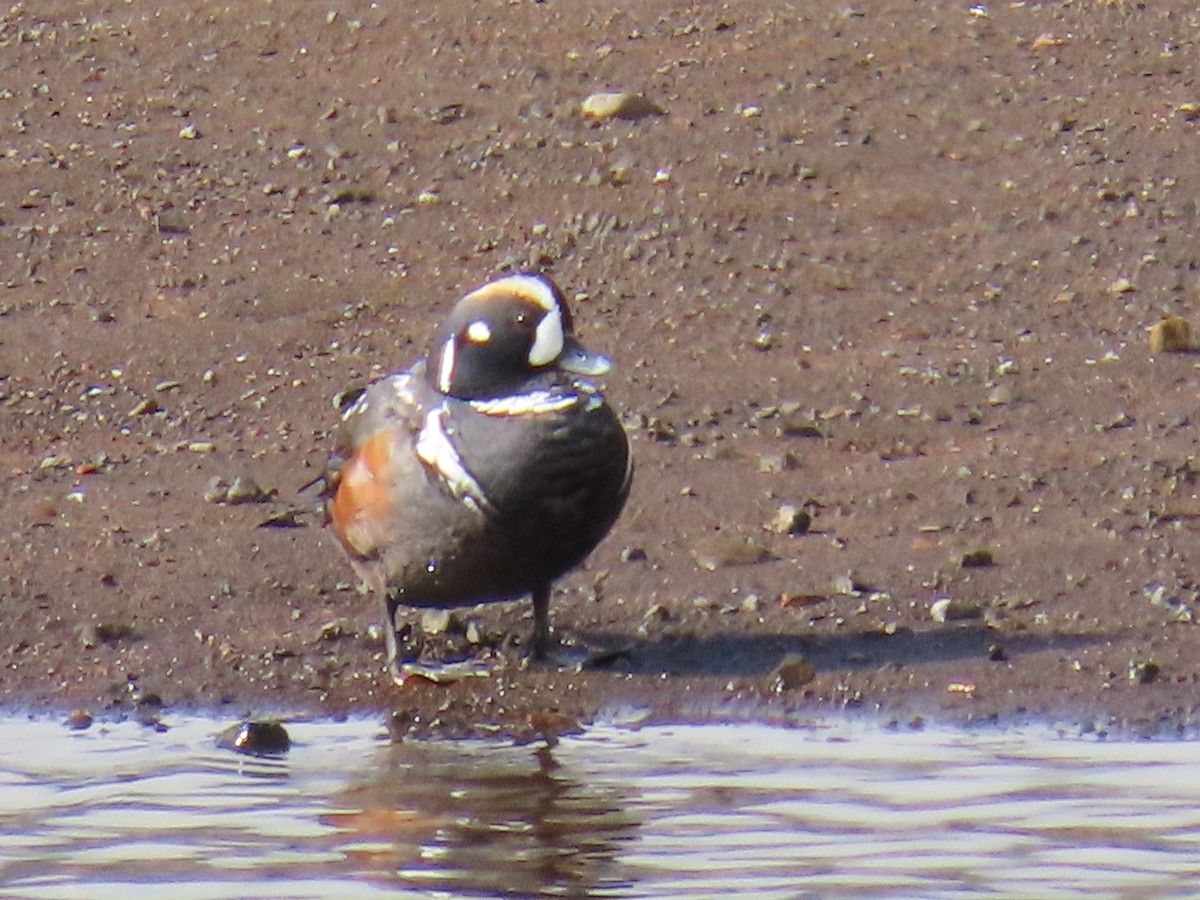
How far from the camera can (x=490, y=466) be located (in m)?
6.14

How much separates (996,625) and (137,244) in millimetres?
4517

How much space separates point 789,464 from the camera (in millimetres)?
7941

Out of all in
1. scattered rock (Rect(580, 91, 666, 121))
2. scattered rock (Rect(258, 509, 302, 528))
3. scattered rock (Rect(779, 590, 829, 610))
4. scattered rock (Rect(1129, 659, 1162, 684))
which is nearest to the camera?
scattered rock (Rect(1129, 659, 1162, 684))

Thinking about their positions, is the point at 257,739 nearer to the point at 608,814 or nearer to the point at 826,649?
the point at 608,814

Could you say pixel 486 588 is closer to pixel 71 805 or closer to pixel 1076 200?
pixel 71 805

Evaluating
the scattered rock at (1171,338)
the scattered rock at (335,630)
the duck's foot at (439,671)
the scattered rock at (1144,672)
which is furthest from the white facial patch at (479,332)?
the scattered rock at (1171,338)

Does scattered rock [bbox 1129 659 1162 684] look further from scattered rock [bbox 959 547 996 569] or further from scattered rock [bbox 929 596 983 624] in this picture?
scattered rock [bbox 959 547 996 569]

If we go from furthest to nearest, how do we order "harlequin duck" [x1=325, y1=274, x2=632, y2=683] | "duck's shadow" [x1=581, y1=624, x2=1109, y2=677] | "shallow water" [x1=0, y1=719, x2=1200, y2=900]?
"duck's shadow" [x1=581, y1=624, x2=1109, y2=677]
"harlequin duck" [x1=325, y1=274, x2=632, y2=683]
"shallow water" [x1=0, y1=719, x2=1200, y2=900]

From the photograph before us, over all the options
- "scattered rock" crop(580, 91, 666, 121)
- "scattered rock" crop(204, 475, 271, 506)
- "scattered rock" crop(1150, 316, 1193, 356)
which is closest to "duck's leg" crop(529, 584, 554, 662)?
"scattered rock" crop(204, 475, 271, 506)

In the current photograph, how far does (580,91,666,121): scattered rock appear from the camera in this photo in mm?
10820

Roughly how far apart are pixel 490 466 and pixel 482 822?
3.02ft

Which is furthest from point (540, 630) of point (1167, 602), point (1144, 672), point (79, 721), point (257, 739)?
point (1167, 602)

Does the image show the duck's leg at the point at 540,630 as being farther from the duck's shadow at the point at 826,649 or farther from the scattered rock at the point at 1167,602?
the scattered rock at the point at 1167,602

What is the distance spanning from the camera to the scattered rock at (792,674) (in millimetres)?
6352
